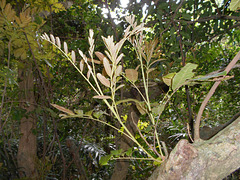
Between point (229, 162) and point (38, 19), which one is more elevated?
point (38, 19)

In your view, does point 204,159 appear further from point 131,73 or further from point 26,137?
point 26,137

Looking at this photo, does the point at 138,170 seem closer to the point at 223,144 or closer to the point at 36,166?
the point at 36,166

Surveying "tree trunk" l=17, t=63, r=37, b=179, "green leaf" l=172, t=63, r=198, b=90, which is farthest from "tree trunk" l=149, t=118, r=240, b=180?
"tree trunk" l=17, t=63, r=37, b=179

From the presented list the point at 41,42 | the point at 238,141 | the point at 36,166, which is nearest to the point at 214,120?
the point at 36,166

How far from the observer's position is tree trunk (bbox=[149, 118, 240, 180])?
0.34m

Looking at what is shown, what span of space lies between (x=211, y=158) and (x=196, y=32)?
1.13 m

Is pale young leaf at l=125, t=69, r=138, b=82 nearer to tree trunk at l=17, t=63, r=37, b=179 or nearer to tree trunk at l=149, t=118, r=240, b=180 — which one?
tree trunk at l=149, t=118, r=240, b=180

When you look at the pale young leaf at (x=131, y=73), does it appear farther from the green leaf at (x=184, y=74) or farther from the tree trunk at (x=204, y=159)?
the tree trunk at (x=204, y=159)

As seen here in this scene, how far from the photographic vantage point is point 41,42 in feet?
4.19

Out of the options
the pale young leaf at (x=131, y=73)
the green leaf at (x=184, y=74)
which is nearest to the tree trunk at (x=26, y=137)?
the pale young leaf at (x=131, y=73)

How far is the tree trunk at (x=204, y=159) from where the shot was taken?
34 cm

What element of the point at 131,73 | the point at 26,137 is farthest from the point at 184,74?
the point at 26,137

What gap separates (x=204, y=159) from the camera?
0.34 meters

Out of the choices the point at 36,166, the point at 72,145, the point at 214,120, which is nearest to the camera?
the point at 36,166
